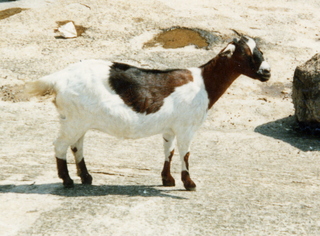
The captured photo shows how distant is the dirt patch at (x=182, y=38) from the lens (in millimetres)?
14230

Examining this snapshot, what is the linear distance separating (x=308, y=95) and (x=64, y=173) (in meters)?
5.72

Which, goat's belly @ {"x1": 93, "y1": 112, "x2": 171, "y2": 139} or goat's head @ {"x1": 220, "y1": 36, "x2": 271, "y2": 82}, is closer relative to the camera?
goat's belly @ {"x1": 93, "y1": 112, "x2": 171, "y2": 139}

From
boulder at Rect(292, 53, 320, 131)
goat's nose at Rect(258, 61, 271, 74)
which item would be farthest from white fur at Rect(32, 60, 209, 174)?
boulder at Rect(292, 53, 320, 131)

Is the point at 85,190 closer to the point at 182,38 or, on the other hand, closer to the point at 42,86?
the point at 42,86

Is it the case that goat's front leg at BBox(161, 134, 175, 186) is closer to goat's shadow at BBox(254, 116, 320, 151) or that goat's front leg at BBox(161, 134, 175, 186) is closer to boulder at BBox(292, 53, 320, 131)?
goat's shadow at BBox(254, 116, 320, 151)

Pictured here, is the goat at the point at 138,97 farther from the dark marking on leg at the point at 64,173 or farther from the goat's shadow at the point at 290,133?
the goat's shadow at the point at 290,133

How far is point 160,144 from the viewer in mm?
9648

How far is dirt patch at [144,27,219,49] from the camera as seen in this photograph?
1423cm

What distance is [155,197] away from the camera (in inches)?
279

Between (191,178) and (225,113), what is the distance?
3.68 metres

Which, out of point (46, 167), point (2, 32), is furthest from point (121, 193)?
point (2, 32)

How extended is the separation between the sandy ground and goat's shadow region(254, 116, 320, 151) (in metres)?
0.04

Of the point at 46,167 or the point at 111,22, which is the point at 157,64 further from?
the point at 46,167

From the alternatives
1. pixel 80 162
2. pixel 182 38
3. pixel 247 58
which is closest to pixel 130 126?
pixel 80 162
